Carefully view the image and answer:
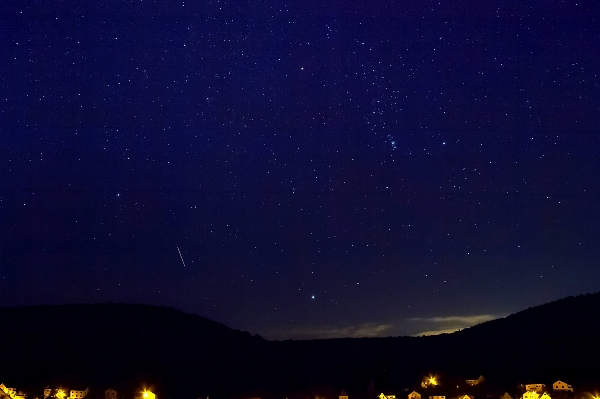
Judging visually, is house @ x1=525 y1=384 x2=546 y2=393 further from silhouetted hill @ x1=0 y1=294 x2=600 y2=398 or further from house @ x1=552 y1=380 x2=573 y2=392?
silhouetted hill @ x1=0 y1=294 x2=600 y2=398

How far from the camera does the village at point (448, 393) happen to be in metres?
35.2

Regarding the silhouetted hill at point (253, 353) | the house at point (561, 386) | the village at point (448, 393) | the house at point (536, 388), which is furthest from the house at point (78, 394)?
the house at point (561, 386)

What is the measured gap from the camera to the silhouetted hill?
4416 centimetres

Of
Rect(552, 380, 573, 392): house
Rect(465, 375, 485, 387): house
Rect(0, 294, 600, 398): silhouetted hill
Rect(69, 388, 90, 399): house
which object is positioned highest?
Rect(0, 294, 600, 398): silhouetted hill

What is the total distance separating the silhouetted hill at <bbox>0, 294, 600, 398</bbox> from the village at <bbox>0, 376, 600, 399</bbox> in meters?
1.89

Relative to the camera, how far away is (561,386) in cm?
3672

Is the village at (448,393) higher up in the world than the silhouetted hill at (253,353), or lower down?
lower down

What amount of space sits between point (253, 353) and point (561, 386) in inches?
857

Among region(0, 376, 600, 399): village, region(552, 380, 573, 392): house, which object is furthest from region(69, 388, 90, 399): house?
region(552, 380, 573, 392): house

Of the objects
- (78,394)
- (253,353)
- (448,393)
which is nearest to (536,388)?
(448,393)

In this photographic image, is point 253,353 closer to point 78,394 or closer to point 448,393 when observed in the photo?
point 78,394

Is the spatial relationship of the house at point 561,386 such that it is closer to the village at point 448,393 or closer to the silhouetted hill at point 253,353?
the village at point 448,393

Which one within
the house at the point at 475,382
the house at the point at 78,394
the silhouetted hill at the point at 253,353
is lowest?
the house at the point at 475,382

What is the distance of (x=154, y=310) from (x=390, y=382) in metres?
18.2
